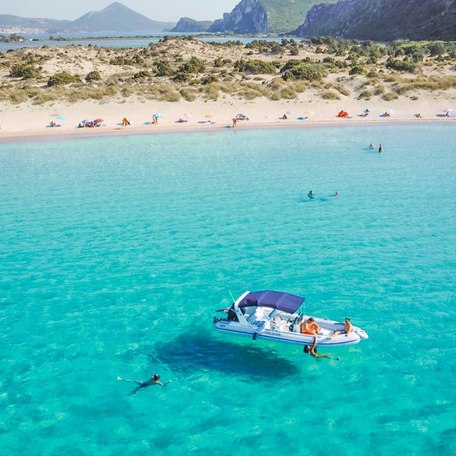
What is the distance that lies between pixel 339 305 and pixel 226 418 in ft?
22.5

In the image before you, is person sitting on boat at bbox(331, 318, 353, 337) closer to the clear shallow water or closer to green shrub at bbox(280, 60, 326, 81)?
the clear shallow water

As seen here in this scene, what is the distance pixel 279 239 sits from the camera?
80.2ft

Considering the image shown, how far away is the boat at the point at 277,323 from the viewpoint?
1501 centimetres

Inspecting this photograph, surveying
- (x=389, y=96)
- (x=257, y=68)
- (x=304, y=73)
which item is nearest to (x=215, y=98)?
(x=304, y=73)

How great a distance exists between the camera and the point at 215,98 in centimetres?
5994

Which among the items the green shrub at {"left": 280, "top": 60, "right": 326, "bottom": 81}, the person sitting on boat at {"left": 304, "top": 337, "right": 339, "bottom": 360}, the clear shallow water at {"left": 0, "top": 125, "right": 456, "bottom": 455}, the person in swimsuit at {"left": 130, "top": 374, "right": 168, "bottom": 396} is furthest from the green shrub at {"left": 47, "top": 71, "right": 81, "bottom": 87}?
the person sitting on boat at {"left": 304, "top": 337, "right": 339, "bottom": 360}

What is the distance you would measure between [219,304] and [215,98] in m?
45.0

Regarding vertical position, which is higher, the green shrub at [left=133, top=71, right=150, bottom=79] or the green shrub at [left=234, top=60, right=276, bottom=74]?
the green shrub at [left=234, top=60, right=276, bottom=74]

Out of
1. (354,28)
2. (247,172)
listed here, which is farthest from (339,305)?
(354,28)

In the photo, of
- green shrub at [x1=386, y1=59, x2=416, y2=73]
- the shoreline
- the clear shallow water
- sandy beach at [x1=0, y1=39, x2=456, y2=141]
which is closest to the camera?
the clear shallow water

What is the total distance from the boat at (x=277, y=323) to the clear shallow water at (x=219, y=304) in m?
0.71

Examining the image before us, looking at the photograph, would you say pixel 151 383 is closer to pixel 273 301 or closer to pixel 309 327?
pixel 273 301

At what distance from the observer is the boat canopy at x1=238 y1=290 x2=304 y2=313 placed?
1555 cm

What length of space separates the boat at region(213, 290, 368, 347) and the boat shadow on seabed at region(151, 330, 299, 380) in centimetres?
65
